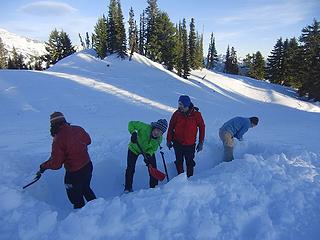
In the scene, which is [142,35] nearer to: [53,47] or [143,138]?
[53,47]

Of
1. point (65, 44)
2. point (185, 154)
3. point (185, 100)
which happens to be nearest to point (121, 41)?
point (65, 44)

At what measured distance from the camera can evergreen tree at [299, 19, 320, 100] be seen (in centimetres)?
3809

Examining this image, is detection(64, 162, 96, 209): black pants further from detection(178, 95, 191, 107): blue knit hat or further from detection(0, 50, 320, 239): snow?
detection(178, 95, 191, 107): blue knit hat

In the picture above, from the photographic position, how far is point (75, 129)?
5.63 metres

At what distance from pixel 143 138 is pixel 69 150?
166 cm

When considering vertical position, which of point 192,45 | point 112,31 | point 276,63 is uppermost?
point 112,31

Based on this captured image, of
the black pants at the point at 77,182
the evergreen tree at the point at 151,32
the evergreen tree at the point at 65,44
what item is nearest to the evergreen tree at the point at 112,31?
the evergreen tree at the point at 151,32

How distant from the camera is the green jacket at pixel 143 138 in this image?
21.8 ft

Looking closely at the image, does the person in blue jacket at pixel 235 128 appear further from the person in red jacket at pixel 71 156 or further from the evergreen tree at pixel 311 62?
the evergreen tree at pixel 311 62

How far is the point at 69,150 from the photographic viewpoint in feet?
18.2

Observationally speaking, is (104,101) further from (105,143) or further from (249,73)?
(249,73)

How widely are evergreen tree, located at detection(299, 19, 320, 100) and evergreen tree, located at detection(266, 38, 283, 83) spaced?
834 cm

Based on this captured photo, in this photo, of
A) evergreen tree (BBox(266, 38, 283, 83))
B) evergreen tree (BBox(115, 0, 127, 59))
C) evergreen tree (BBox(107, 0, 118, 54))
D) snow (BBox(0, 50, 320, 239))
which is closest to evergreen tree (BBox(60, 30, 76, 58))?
evergreen tree (BBox(107, 0, 118, 54))

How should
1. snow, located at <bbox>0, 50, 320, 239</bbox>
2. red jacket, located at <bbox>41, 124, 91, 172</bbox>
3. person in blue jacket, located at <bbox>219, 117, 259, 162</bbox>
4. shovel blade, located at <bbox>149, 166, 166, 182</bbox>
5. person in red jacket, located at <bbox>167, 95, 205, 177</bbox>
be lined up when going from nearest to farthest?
snow, located at <bbox>0, 50, 320, 239</bbox>, red jacket, located at <bbox>41, 124, 91, 172</bbox>, shovel blade, located at <bbox>149, 166, 166, 182</bbox>, person in red jacket, located at <bbox>167, 95, 205, 177</bbox>, person in blue jacket, located at <bbox>219, 117, 259, 162</bbox>
